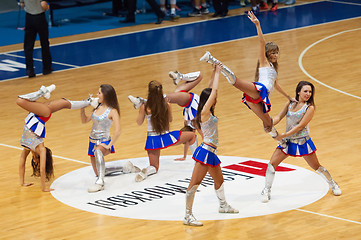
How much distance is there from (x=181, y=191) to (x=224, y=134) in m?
2.58

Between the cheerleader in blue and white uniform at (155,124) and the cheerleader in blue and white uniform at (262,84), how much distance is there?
45.8 inches

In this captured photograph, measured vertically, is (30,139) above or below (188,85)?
below

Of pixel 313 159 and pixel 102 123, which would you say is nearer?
pixel 313 159

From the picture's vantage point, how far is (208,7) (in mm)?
23547

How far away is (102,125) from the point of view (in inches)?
371

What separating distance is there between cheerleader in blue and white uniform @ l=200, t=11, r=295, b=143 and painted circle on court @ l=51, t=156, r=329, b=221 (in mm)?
875

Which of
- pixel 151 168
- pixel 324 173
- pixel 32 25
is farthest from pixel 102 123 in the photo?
pixel 32 25

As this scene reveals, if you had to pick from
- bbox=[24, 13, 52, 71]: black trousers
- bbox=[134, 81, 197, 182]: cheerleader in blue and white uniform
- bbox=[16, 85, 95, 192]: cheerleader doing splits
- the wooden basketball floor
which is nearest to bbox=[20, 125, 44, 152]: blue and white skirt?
bbox=[16, 85, 95, 192]: cheerleader doing splits

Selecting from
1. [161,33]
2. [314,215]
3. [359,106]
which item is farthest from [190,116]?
[161,33]

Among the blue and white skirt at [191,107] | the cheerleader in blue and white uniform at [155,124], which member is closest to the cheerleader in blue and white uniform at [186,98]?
the blue and white skirt at [191,107]

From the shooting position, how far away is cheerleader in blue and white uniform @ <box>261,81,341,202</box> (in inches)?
342

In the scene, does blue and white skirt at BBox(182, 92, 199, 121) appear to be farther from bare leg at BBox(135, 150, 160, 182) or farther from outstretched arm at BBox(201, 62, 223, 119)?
outstretched arm at BBox(201, 62, 223, 119)

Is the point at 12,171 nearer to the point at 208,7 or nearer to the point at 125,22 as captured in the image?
the point at 125,22

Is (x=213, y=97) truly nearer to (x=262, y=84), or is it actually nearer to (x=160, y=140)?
(x=262, y=84)
